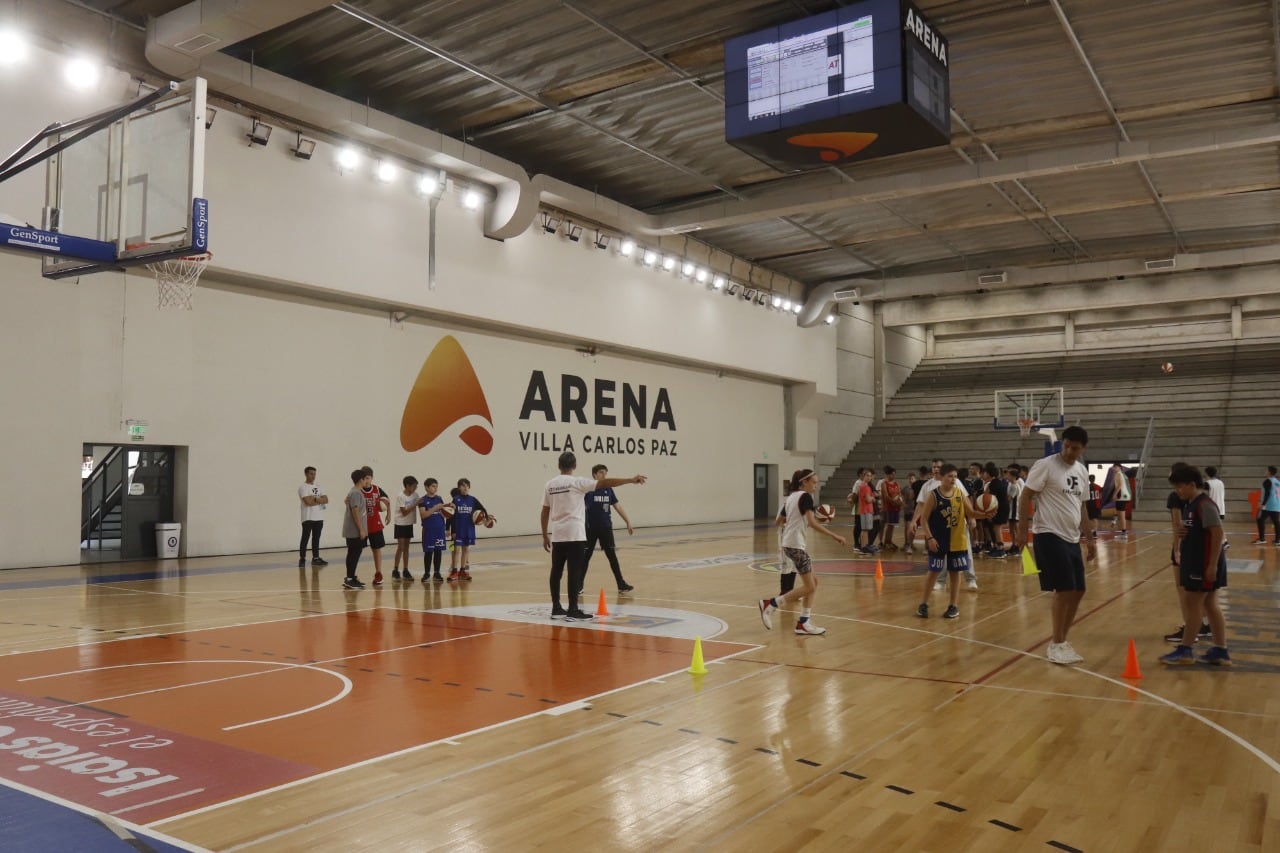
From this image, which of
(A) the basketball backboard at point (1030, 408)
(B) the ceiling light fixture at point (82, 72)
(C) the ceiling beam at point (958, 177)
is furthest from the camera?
(A) the basketball backboard at point (1030, 408)

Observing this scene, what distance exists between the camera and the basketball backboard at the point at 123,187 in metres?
10.6

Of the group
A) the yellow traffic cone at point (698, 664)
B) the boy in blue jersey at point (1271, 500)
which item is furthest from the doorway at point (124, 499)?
the boy in blue jersey at point (1271, 500)

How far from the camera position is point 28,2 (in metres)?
14.9

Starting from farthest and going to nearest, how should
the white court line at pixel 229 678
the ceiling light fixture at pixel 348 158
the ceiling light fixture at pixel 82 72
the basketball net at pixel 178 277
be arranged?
the ceiling light fixture at pixel 348 158 < the ceiling light fixture at pixel 82 72 < the basketball net at pixel 178 277 < the white court line at pixel 229 678

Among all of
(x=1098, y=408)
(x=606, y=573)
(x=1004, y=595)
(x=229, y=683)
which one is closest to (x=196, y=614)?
(x=229, y=683)

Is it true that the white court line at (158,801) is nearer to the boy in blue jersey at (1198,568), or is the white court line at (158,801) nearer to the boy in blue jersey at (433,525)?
the boy in blue jersey at (1198,568)

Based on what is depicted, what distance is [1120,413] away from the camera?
39.8 metres

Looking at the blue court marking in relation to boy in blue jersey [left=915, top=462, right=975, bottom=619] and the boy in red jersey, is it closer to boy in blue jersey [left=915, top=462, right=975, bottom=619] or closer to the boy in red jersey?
boy in blue jersey [left=915, top=462, right=975, bottom=619]

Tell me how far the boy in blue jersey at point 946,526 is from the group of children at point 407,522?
6.83 m

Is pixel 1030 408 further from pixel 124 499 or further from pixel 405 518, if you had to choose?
pixel 124 499

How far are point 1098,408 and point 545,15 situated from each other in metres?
33.3

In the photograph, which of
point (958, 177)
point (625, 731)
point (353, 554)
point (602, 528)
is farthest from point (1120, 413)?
point (625, 731)

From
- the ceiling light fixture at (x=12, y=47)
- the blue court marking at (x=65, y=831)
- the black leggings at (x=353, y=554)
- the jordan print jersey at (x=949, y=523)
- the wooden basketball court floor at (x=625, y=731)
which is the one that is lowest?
the wooden basketball court floor at (x=625, y=731)

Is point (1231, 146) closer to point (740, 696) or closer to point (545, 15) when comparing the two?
point (545, 15)
